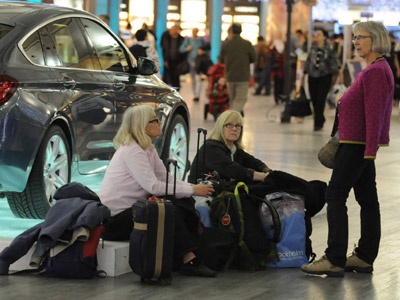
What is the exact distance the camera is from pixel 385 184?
573 inches

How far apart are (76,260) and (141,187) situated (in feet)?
2.68

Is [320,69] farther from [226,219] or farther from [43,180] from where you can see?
[226,219]

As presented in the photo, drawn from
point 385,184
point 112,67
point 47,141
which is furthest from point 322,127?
point 47,141

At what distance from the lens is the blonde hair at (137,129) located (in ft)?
29.0

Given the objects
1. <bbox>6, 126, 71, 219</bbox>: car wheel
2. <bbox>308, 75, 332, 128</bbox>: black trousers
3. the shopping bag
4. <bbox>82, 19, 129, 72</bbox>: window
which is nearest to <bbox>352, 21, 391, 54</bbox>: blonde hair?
the shopping bag

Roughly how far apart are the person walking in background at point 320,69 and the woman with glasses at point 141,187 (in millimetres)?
13941

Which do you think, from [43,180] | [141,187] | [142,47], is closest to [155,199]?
[141,187]

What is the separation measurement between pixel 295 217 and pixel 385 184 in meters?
5.73

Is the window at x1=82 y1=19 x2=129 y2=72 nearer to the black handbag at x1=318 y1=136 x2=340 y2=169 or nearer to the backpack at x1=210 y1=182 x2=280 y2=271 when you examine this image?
the backpack at x1=210 y1=182 x2=280 y2=271

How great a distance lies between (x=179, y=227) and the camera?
8.38 m

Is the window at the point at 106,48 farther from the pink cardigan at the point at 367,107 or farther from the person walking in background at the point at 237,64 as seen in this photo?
the person walking in background at the point at 237,64

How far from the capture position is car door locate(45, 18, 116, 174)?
10.6m

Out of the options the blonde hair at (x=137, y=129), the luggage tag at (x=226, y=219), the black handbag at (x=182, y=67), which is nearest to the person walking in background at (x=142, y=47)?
the black handbag at (x=182, y=67)

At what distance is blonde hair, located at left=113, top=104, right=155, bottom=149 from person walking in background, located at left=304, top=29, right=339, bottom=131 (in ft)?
45.7
